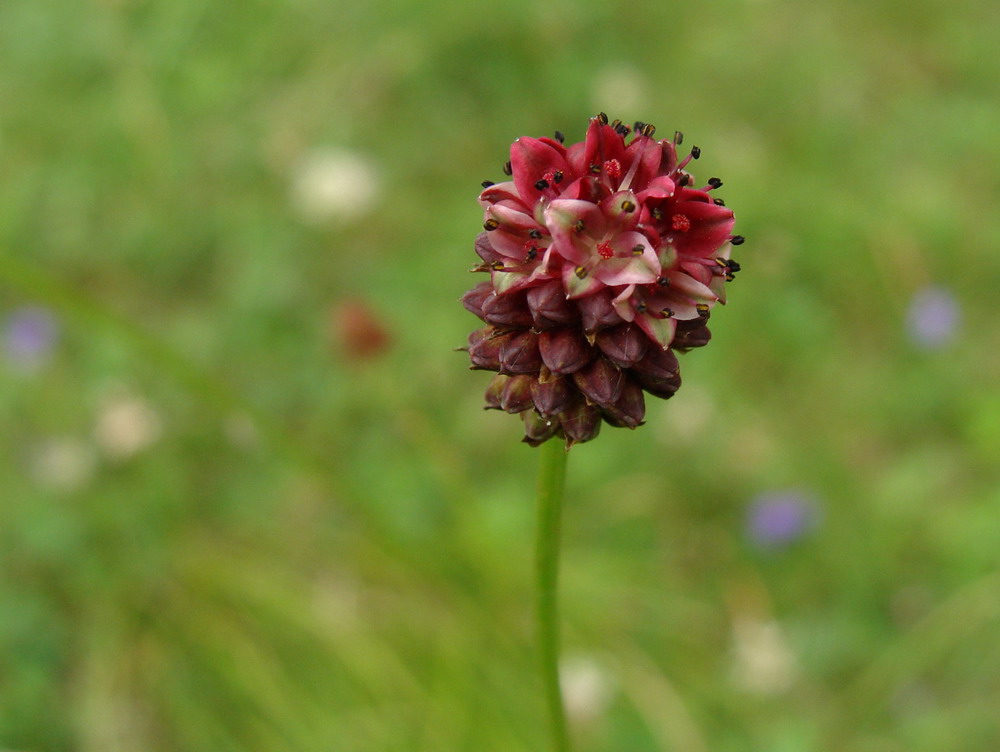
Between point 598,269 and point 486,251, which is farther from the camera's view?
point 486,251

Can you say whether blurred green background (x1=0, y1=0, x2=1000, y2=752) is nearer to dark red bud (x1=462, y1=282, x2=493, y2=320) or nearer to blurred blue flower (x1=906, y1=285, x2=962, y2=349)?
blurred blue flower (x1=906, y1=285, x2=962, y2=349)

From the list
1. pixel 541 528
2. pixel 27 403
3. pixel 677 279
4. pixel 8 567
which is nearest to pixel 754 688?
pixel 541 528

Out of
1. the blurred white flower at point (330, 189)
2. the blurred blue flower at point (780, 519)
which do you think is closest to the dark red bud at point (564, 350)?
the blurred blue flower at point (780, 519)

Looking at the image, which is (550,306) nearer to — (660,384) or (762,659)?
(660,384)

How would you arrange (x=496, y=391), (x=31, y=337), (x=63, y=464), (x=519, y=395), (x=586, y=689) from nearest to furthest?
(x=519, y=395) < (x=496, y=391) < (x=586, y=689) < (x=63, y=464) < (x=31, y=337)

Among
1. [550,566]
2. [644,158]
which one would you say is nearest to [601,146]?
[644,158]

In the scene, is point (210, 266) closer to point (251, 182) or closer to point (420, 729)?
point (251, 182)
